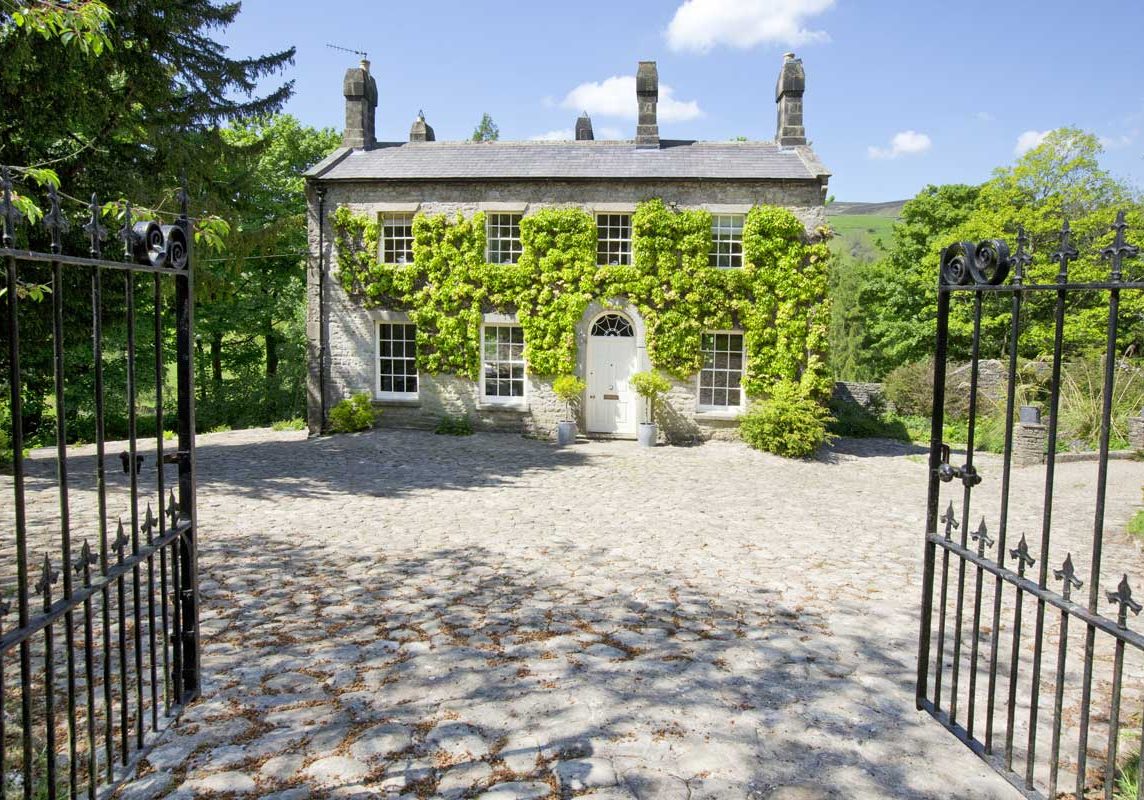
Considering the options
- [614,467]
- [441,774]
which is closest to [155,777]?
[441,774]

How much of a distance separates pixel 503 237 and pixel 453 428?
4.53 metres

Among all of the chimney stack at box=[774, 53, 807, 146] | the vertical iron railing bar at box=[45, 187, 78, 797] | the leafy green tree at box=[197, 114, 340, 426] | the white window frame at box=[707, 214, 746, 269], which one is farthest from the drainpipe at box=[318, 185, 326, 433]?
the vertical iron railing bar at box=[45, 187, 78, 797]

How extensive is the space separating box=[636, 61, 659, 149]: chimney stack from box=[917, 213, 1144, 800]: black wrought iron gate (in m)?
14.4

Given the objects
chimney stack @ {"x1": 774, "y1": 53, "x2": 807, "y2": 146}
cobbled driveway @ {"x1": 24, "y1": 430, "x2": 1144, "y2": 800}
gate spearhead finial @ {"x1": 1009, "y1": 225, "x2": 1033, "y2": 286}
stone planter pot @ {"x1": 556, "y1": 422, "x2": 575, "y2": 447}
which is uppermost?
chimney stack @ {"x1": 774, "y1": 53, "x2": 807, "y2": 146}

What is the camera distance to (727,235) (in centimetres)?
1619

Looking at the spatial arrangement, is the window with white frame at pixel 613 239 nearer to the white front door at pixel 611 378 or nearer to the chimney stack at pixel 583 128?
the white front door at pixel 611 378

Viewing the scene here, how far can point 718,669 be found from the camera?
454 cm

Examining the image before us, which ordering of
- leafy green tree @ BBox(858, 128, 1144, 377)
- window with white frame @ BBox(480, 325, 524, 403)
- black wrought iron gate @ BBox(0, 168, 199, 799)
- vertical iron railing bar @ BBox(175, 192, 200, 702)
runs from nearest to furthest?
black wrought iron gate @ BBox(0, 168, 199, 799), vertical iron railing bar @ BBox(175, 192, 200, 702), window with white frame @ BBox(480, 325, 524, 403), leafy green tree @ BBox(858, 128, 1144, 377)

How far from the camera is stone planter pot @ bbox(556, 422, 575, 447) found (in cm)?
1614

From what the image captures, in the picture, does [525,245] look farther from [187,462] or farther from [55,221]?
[55,221]

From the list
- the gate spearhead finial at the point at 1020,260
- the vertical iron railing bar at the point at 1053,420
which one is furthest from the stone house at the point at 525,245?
the vertical iron railing bar at the point at 1053,420

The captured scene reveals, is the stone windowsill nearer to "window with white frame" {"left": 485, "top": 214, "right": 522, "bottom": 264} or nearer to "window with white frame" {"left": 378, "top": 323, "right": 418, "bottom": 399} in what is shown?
"window with white frame" {"left": 378, "top": 323, "right": 418, "bottom": 399}

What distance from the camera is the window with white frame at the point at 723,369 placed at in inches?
647

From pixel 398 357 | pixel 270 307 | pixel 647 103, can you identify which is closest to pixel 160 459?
pixel 398 357
